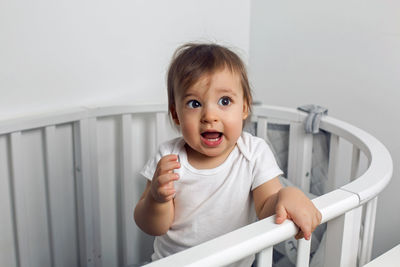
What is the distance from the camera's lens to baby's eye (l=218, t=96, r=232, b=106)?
2.46ft

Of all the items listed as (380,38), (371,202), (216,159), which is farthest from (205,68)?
(380,38)

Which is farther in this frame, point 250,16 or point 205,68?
point 250,16

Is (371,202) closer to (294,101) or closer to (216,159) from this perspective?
(216,159)

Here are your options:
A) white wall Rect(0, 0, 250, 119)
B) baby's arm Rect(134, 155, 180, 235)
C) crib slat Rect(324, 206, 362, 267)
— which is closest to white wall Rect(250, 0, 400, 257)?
white wall Rect(0, 0, 250, 119)

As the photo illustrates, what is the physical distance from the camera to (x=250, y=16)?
1501 millimetres

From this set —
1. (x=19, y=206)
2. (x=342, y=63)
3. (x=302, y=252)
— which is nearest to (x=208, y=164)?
(x=302, y=252)

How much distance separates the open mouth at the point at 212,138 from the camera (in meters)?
0.75

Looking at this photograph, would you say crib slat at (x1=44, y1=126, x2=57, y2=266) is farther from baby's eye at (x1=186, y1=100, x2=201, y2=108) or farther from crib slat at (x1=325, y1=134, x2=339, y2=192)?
crib slat at (x1=325, y1=134, x2=339, y2=192)

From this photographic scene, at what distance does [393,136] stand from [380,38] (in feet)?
0.84

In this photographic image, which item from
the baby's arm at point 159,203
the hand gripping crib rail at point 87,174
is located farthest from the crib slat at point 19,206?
the baby's arm at point 159,203

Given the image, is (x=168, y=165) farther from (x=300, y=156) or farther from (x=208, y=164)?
(x=300, y=156)

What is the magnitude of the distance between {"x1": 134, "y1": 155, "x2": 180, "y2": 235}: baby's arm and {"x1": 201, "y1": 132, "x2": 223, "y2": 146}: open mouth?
0.08m

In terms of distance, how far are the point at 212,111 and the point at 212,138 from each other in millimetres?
51

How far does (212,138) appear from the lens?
2.48ft
